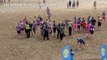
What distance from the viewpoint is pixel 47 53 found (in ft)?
97.1

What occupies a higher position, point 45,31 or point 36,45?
point 45,31

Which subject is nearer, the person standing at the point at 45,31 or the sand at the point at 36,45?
the sand at the point at 36,45

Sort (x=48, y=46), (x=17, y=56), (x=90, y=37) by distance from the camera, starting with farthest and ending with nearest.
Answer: (x=90, y=37)
(x=48, y=46)
(x=17, y=56)

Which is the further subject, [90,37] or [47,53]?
[90,37]

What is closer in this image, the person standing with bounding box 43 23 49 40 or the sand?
the sand

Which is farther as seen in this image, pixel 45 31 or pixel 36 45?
pixel 45 31

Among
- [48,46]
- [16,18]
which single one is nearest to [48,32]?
[48,46]

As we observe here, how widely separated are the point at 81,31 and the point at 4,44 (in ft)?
24.6

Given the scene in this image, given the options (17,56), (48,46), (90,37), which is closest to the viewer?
(17,56)

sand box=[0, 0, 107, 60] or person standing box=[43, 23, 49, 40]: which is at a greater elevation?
person standing box=[43, 23, 49, 40]

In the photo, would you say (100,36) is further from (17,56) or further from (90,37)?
(17,56)

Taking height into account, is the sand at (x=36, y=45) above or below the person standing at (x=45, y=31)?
below

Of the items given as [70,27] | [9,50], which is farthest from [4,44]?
[70,27]

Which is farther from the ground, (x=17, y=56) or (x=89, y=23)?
(x=89, y=23)
